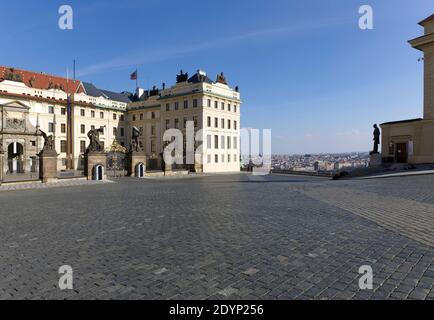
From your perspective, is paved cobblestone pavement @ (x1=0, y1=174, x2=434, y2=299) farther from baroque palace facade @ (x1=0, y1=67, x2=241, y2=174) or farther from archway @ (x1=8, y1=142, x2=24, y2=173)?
archway @ (x1=8, y1=142, x2=24, y2=173)

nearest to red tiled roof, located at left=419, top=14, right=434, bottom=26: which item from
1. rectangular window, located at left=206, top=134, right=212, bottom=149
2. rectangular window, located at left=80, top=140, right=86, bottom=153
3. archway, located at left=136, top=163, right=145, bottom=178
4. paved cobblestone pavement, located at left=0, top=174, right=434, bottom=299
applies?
paved cobblestone pavement, located at left=0, top=174, right=434, bottom=299

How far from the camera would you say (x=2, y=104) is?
4444cm

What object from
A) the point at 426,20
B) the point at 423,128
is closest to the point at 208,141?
the point at 423,128

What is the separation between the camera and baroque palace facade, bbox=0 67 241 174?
46.7 m

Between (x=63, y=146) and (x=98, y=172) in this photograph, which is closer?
(x=98, y=172)

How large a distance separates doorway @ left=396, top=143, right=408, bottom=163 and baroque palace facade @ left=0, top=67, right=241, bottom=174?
95.8 ft

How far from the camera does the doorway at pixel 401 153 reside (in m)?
30.0

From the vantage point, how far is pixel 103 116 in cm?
6075

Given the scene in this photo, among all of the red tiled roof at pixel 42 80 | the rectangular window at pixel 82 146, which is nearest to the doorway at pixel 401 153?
the rectangular window at pixel 82 146

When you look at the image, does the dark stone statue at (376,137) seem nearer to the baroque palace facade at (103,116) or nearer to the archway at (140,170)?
the archway at (140,170)

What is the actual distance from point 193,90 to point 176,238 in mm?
48217

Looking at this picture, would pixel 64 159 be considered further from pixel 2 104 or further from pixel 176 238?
pixel 176 238

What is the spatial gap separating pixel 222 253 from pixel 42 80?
63833 mm

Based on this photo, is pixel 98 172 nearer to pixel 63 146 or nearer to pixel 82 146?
pixel 63 146
